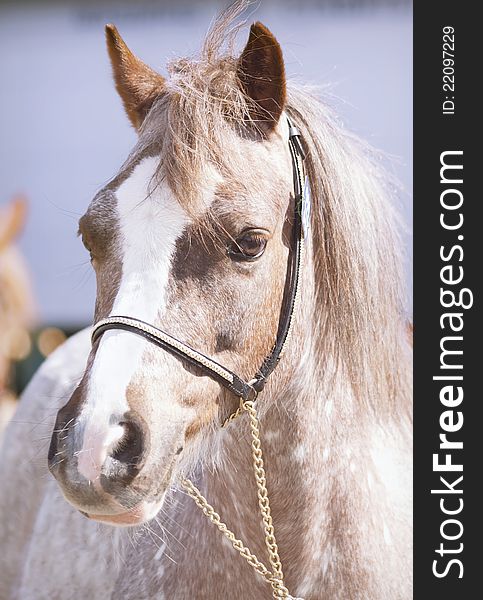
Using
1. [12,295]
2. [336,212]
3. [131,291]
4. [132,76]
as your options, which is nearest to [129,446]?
[131,291]

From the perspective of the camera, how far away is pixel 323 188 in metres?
1.46

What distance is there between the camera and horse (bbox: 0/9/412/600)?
1138 millimetres

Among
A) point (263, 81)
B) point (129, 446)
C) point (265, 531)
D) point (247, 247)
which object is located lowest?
point (265, 531)

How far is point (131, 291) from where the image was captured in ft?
3.82

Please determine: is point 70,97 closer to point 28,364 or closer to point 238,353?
point 28,364

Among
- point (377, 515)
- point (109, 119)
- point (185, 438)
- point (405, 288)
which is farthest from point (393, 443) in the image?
point (109, 119)

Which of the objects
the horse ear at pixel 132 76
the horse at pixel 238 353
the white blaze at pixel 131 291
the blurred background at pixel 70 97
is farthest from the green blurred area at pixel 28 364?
the white blaze at pixel 131 291

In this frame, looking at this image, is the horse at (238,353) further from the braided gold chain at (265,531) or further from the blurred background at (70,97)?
the blurred background at (70,97)

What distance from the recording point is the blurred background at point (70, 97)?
330 centimetres

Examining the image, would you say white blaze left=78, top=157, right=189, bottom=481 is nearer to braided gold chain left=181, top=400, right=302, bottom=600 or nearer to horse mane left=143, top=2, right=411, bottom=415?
horse mane left=143, top=2, right=411, bottom=415

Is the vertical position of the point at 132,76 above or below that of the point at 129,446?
above

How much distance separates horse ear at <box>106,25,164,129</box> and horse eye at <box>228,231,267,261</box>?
40 cm

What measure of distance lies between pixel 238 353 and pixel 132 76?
64 centimetres

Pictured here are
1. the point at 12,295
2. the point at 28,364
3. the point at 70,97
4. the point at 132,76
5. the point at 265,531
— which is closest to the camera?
the point at 265,531
